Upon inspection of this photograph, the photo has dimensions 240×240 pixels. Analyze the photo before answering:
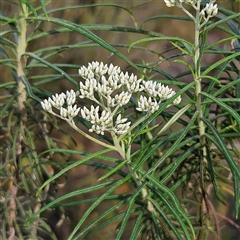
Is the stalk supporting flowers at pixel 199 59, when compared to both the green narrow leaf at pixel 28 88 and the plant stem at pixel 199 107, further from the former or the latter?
the green narrow leaf at pixel 28 88

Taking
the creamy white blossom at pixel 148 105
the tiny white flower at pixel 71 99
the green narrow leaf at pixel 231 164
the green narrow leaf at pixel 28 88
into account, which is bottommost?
the green narrow leaf at pixel 231 164

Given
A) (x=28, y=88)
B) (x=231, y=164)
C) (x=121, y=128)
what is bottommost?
(x=231, y=164)

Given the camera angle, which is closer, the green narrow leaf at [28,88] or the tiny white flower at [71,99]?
the tiny white flower at [71,99]

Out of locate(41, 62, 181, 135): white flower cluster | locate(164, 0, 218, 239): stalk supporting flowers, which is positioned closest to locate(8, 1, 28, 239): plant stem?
locate(41, 62, 181, 135): white flower cluster

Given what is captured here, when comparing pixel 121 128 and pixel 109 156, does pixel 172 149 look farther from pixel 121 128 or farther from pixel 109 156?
pixel 109 156

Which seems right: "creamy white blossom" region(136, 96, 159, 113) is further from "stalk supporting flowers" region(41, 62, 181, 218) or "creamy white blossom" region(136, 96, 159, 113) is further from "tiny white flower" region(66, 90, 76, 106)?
"tiny white flower" region(66, 90, 76, 106)

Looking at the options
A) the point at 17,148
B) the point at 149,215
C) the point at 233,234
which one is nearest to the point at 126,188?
the point at 233,234

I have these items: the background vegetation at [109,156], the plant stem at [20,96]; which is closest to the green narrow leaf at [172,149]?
the background vegetation at [109,156]

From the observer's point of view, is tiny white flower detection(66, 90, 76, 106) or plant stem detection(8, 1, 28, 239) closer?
tiny white flower detection(66, 90, 76, 106)

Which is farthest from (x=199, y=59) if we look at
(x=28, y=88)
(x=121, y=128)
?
(x=28, y=88)

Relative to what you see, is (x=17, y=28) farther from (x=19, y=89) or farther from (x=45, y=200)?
(x=45, y=200)

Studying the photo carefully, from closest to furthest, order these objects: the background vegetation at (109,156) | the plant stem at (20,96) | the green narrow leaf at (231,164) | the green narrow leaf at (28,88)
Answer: the green narrow leaf at (231,164) < the background vegetation at (109,156) < the green narrow leaf at (28,88) < the plant stem at (20,96)
